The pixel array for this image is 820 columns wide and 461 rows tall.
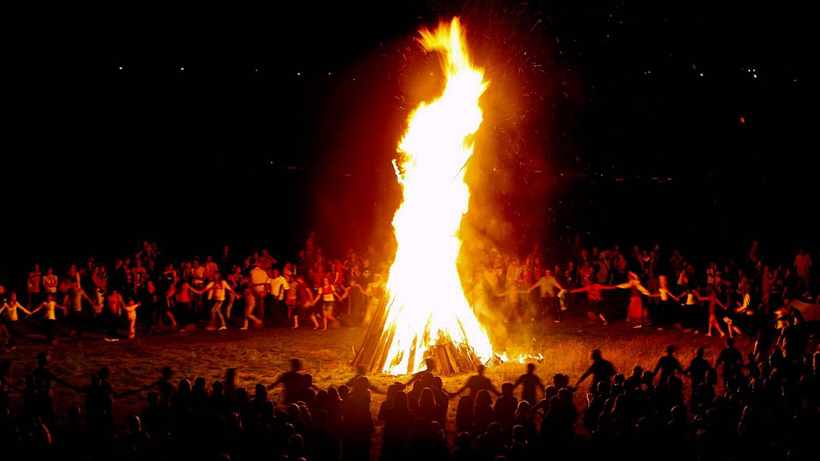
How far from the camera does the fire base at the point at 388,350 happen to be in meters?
13.2

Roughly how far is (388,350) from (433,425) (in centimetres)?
600

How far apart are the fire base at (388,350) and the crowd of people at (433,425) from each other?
315cm

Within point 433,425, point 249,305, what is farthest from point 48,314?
point 433,425

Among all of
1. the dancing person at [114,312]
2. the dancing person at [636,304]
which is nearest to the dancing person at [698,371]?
the dancing person at [636,304]

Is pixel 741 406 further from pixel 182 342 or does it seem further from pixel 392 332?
pixel 182 342

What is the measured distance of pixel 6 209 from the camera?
26.7m

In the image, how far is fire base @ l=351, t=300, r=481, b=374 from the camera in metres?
13.2

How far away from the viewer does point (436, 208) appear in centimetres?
1397

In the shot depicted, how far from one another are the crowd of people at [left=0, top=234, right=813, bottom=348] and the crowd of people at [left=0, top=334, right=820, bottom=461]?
8.45 meters

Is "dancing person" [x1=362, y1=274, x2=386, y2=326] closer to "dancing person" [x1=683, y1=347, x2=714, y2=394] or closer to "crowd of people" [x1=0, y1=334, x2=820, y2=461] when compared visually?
"crowd of people" [x1=0, y1=334, x2=820, y2=461]

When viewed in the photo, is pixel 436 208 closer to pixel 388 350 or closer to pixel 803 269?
pixel 388 350

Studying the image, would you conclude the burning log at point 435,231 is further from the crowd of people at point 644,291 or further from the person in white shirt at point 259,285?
the person in white shirt at point 259,285

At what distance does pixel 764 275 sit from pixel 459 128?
1098 centimetres

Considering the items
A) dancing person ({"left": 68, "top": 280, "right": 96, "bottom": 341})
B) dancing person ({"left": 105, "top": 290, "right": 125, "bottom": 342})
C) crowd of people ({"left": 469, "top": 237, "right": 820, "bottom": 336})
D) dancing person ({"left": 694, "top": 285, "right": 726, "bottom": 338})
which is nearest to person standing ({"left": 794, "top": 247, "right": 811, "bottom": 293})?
crowd of people ({"left": 469, "top": 237, "right": 820, "bottom": 336})
